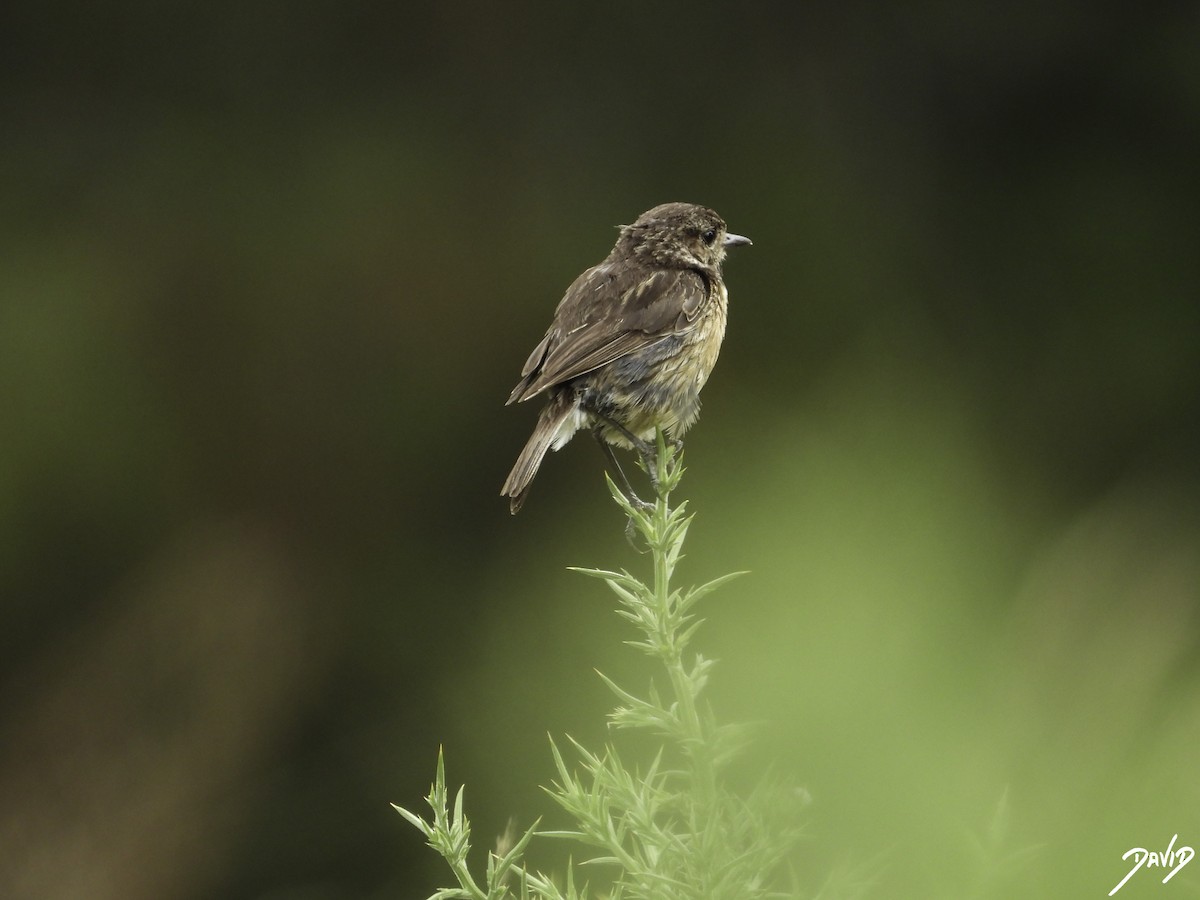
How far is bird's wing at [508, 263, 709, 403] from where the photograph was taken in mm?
3467

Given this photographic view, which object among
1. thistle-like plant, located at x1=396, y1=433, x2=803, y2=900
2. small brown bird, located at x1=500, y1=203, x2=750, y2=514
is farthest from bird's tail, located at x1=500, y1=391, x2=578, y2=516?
thistle-like plant, located at x1=396, y1=433, x2=803, y2=900

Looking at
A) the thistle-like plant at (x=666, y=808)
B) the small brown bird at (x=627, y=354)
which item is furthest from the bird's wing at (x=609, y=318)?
the thistle-like plant at (x=666, y=808)

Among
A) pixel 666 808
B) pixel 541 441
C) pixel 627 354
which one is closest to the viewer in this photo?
pixel 666 808

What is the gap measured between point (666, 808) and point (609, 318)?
2.67 meters

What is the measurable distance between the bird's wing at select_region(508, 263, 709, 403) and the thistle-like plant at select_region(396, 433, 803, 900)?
2.13 metres

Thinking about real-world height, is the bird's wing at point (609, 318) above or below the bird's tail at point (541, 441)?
above

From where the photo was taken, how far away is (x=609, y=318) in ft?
12.2

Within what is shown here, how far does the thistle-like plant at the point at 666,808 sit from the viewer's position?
847 millimetres

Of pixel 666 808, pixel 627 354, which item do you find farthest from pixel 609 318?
pixel 666 808

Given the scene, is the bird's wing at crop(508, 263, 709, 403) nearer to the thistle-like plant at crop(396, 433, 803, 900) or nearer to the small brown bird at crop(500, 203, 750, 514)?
the small brown bird at crop(500, 203, 750, 514)

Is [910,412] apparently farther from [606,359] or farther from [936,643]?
[606,359]

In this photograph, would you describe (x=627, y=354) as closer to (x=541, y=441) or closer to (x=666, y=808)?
(x=541, y=441)

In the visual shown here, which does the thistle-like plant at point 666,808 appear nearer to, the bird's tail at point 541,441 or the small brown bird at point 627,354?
the bird's tail at point 541,441

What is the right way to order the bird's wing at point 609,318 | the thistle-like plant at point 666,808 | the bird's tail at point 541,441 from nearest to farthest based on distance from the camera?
1. the thistle-like plant at point 666,808
2. the bird's tail at point 541,441
3. the bird's wing at point 609,318
